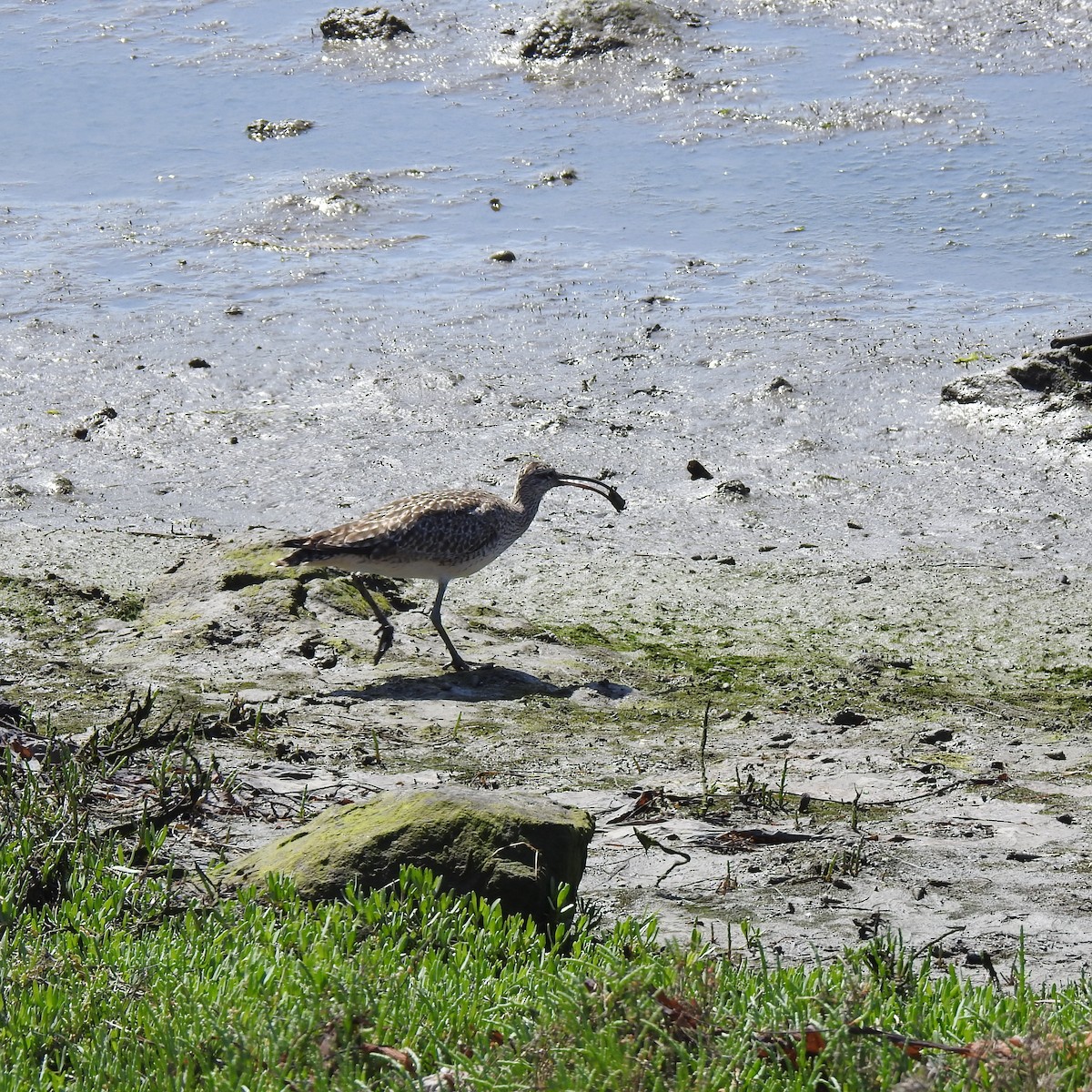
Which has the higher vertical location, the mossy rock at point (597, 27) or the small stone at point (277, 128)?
the mossy rock at point (597, 27)

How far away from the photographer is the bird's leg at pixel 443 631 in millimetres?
7953

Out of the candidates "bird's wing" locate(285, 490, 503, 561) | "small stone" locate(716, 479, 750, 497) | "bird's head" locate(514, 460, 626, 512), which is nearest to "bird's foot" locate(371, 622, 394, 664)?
"bird's wing" locate(285, 490, 503, 561)

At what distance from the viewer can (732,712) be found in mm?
7219

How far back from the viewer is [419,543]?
8352mm

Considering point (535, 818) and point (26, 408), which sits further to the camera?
point (26, 408)

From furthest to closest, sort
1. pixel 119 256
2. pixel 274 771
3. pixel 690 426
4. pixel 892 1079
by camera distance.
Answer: pixel 119 256
pixel 690 426
pixel 274 771
pixel 892 1079

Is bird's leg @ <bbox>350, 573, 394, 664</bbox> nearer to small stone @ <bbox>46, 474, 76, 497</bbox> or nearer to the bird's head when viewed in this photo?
the bird's head

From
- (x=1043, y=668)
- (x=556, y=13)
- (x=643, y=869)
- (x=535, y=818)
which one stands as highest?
(x=556, y=13)

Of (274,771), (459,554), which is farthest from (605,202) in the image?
(274,771)

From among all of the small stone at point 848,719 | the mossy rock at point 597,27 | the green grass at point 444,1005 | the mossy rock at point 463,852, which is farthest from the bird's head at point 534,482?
the mossy rock at point 597,27

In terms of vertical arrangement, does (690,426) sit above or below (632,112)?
below

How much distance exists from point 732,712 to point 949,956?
2537mm

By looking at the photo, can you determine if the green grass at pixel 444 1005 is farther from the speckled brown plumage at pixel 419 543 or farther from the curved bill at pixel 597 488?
the curved bill at pixel 597 488

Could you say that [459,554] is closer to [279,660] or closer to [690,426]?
[279,660]
